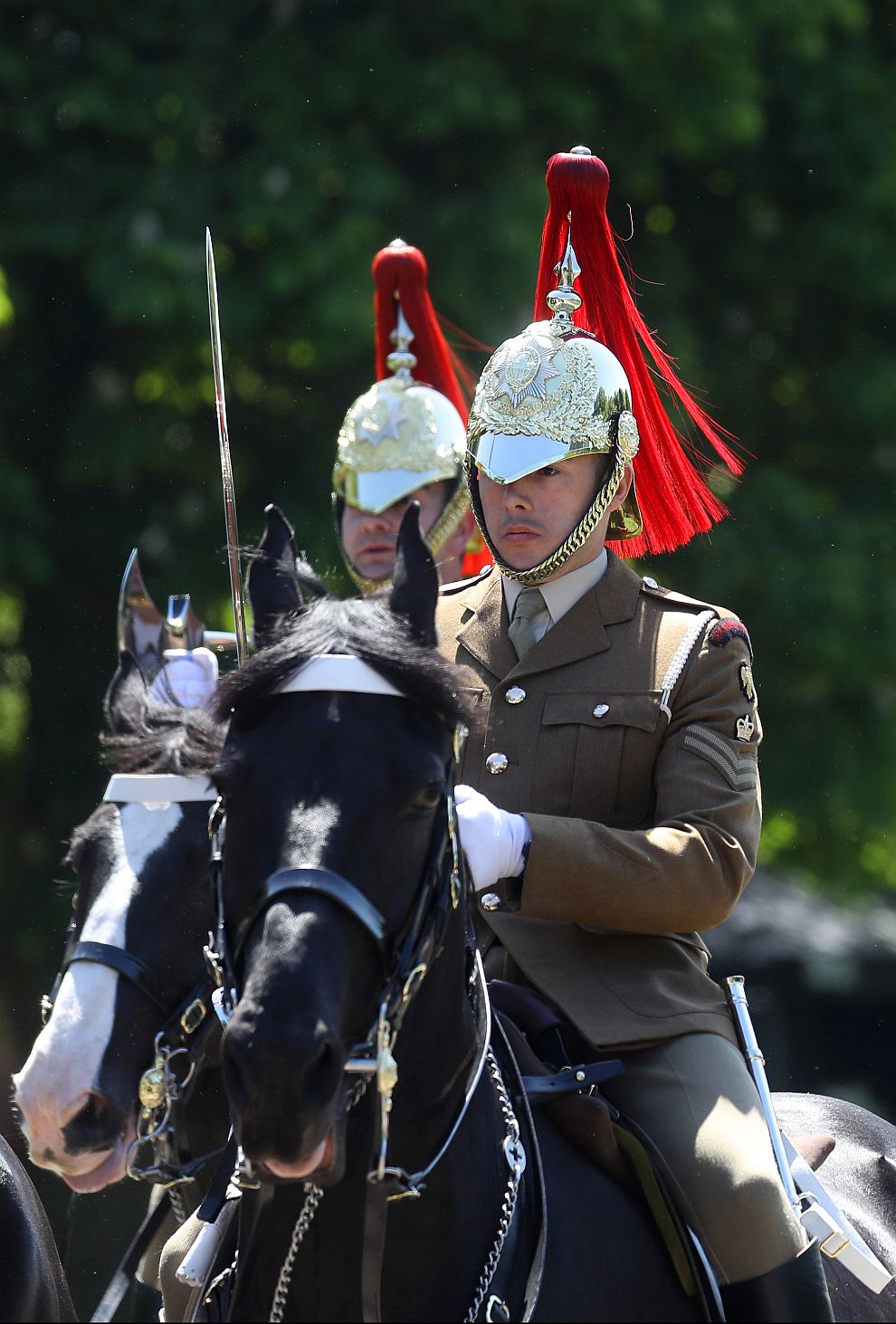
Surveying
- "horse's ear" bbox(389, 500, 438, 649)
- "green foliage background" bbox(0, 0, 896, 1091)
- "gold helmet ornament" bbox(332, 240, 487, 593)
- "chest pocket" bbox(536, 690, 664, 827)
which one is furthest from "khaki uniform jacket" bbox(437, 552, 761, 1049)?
"green foliage background" bbox(0, 0, 896, 1091)

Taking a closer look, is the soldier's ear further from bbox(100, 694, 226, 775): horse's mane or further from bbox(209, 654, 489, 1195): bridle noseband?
bbox(209, 654, 489, 1195): bridle noseband

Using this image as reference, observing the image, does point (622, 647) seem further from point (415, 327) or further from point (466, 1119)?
point (415, 327)

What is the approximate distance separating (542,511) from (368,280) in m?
4.39

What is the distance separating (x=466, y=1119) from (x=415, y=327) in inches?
162

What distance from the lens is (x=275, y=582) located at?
8.70ft

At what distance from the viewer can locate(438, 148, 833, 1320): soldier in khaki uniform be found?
2945 mm

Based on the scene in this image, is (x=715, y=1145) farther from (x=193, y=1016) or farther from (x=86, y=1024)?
(x=86, y=1024)

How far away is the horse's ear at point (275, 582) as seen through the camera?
2.62m

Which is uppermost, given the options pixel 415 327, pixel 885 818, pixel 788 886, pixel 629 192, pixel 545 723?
pixel 629 192

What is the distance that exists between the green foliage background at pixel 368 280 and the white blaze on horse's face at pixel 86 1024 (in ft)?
15.8

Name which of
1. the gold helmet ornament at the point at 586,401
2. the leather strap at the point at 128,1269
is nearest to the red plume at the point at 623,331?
the gold helmet ornament at the point at 586,401

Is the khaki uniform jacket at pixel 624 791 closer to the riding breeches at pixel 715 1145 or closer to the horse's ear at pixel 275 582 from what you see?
the riding breeches at pixel 715 1145

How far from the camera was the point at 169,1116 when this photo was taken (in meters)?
2.78

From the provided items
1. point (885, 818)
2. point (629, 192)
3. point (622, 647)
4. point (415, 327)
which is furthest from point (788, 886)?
point (622, 647)
